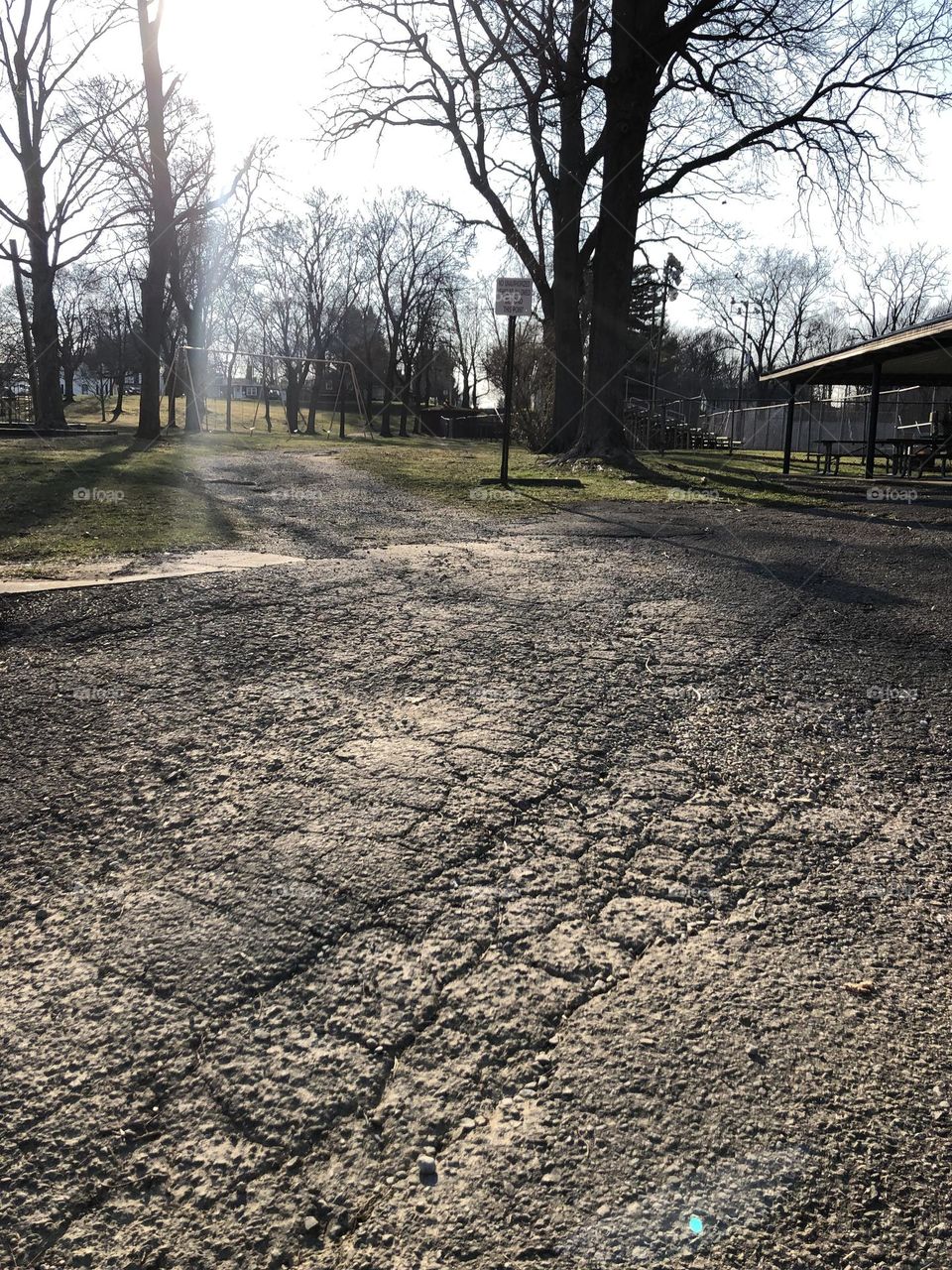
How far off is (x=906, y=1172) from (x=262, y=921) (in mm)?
1366

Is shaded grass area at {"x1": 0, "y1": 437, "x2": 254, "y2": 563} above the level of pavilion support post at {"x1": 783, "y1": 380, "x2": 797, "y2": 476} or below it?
below

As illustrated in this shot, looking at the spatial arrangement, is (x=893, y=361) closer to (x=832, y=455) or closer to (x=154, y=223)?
(x=832, y=455)

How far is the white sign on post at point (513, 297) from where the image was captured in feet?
38.4

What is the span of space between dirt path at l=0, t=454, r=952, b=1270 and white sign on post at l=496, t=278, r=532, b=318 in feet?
28.6

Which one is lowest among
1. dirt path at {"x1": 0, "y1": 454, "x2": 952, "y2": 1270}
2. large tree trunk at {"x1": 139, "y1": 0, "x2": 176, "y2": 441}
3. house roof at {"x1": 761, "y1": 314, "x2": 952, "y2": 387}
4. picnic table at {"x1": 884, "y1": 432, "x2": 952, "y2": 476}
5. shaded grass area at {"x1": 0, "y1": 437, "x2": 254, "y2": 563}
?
dirt path at {"x1": 0, "y1": 454, "x2": 952, "y2": 1270}

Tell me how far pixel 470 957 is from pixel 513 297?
11156mm

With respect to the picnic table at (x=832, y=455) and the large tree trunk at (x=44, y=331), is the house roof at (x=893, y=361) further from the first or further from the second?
the large tree trunk at (x=44, y=331)

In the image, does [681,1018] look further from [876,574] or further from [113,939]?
[876,574]

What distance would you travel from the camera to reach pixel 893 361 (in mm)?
19969

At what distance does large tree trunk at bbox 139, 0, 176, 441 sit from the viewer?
20.7 m

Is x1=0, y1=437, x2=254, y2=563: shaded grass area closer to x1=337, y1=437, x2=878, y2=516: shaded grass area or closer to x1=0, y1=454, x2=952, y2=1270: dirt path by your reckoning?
x1=0, y1=454, x2=952, y2=1270: dirt path

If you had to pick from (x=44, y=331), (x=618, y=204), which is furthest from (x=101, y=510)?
(x=44, y=331)

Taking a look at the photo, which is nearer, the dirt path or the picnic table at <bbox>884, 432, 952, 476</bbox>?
the dirt path

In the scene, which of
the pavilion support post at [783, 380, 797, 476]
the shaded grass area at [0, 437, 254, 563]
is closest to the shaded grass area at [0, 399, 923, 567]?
the shaded grass area at [0, 437, 254, 563]
